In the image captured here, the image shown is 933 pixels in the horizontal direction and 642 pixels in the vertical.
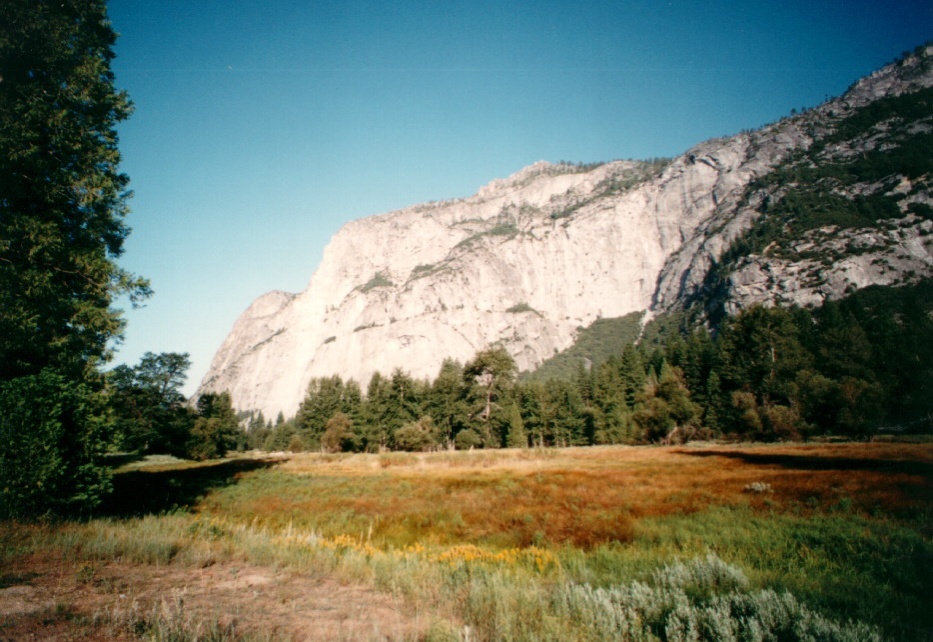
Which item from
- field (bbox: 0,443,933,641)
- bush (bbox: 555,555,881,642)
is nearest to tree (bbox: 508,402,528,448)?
field (bbox: 0,443,933,641)

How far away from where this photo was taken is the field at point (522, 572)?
4273 mm

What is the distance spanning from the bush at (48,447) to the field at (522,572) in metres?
0.87

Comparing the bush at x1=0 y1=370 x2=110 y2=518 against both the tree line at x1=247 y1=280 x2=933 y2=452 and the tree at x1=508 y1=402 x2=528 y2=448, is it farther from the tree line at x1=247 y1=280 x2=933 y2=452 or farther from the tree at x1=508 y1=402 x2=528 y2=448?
the tree at x1=508 y1=402 x2=528 y2=448

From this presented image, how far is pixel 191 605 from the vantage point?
4996mm

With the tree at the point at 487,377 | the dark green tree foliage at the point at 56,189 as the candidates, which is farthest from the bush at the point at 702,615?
the tree at the point at 487,377

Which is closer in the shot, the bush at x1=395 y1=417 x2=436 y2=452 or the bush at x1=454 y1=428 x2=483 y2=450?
the bush at x1=395 y1=417 x2=436 y2=452

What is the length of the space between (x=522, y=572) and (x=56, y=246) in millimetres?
13745

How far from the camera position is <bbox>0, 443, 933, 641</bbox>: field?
14.0 feet

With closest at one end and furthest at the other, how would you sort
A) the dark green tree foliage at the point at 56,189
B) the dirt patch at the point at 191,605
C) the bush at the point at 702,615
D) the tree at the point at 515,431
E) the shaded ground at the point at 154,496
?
the bush at the point at 702,615
the dirt patch at the point at 191,605
the dark green tree foliage at the point at 56,189
the shaded ground at the point at 154,496
the tree at the point at 515,431

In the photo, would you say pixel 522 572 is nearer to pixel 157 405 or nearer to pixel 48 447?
pixel 48 447

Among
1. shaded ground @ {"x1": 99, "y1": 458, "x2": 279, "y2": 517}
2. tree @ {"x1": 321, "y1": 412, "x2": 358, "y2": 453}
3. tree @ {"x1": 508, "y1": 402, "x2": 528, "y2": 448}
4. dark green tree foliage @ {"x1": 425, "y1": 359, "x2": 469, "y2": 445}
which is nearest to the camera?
shaded ground @ {"x1": 99, "y1": 458, "x2": 279, "y2": 517}

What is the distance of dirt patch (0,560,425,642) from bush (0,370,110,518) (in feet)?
9.89

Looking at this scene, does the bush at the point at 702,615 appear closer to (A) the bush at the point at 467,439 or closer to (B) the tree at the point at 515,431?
(A) the bush at the point at 467,439

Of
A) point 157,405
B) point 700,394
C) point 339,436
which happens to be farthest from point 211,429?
point 700,394
